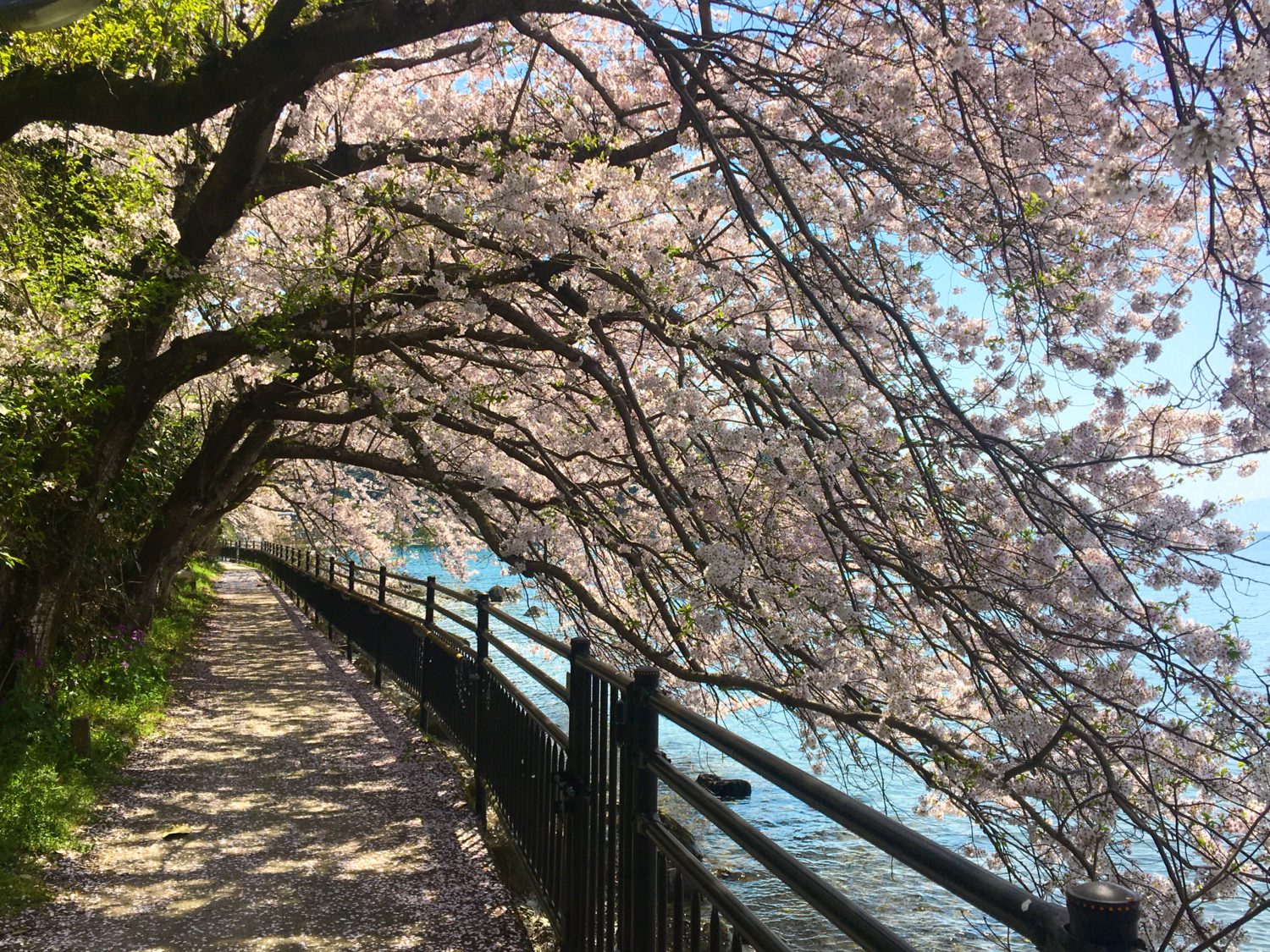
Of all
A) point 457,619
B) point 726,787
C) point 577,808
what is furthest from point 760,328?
point 726,787

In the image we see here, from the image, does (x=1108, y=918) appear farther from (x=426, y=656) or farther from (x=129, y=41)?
(x=129, y=41)

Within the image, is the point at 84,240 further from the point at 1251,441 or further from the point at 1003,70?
the point at 1251,441

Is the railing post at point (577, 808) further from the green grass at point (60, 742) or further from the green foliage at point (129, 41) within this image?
the green foliage at point (129, 41)

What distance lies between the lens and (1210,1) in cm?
319

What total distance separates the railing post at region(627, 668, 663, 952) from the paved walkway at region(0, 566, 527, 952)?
152 centimetres

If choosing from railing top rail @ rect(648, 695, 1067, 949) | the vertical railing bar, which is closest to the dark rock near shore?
the vertical railing bar

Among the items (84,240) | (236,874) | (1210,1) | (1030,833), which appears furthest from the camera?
(84,240)

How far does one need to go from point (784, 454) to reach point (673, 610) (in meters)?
1.74

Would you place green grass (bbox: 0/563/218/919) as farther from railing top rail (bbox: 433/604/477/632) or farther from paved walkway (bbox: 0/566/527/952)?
railing top rail (bbox: 433/604/477/632)

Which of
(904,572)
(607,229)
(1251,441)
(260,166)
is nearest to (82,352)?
(260,166)

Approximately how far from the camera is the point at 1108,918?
92 cm

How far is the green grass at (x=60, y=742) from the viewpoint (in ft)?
15.0

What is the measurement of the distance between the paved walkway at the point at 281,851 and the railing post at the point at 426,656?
0.22 meters

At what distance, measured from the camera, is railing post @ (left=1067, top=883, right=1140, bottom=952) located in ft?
3.01
